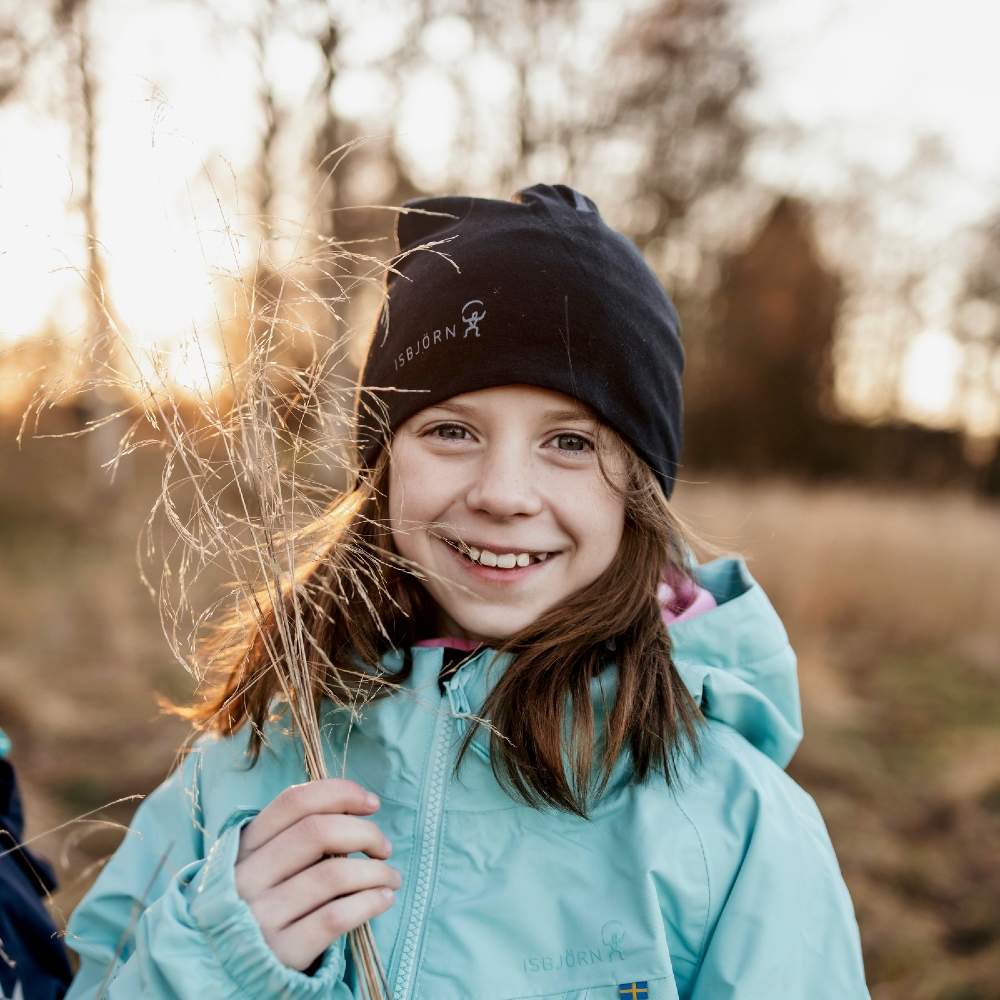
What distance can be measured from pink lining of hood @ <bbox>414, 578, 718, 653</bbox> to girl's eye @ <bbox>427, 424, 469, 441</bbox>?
1.22ft

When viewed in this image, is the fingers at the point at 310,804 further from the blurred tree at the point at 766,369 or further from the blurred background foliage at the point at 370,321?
the blurred tree at the point at 766,369

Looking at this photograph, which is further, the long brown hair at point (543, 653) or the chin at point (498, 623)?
the chin at point (498, 623)

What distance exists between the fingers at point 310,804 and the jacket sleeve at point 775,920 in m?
0.56

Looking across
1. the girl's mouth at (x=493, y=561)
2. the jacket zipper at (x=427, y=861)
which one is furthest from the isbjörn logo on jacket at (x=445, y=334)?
the jacket zipper at (x=427, y=861)

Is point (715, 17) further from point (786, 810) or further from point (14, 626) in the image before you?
point (786, 810)

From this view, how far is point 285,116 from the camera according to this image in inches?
289

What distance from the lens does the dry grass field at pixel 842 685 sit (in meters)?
3.99

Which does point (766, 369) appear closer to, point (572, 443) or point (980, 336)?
point (980, 336)

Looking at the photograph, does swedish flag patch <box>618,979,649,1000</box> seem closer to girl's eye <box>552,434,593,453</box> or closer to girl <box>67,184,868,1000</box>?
girl <box>67,184,868,1000</box>

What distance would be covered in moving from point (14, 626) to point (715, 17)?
8634 millimetres

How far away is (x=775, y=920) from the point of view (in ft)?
4.60

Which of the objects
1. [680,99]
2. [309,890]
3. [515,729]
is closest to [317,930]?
[309,890]

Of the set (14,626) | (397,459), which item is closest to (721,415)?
(14,626)

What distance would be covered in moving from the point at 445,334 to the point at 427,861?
2.90 ft
